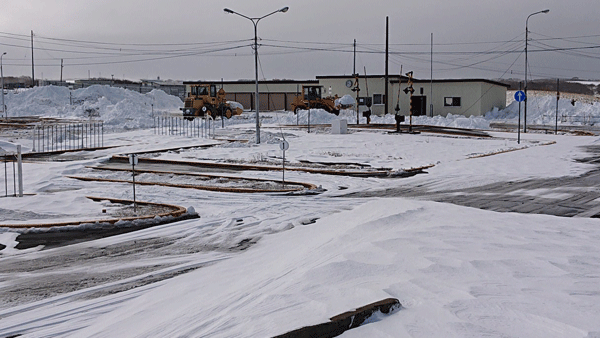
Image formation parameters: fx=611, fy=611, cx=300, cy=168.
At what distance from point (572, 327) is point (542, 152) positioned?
21.9 metres

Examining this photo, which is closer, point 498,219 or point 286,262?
point 286,262

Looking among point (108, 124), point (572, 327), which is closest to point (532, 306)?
point (572, 327)

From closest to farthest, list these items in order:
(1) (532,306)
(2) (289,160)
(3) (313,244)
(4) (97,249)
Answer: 1. (1) (532,306)
2. (3) (313,244)
3. (4) (97,249)
4. (2) (289,160)

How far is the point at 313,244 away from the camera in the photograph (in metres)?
9.15

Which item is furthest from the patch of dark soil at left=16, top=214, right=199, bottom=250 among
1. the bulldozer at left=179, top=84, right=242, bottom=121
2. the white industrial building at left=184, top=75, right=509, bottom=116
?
the white industrial building at left=184, top=75, right=509, bottom=116

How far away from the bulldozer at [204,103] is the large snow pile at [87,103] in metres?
9.30

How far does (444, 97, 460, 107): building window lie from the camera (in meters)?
61.2

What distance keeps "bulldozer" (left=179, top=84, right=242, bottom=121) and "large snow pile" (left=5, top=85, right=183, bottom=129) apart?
366 inches

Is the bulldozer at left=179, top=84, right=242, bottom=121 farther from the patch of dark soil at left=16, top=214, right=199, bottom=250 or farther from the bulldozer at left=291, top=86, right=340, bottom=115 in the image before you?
the patch of dark soil at left=16, top=214, right=199, bottom=250

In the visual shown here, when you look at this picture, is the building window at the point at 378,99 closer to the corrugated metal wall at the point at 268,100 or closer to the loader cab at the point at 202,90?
the loader cab at the point at 202,90

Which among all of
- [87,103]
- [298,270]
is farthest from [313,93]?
[298,270]

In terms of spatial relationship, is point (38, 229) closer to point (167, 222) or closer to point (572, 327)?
point (167, 222)

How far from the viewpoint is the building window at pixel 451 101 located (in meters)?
61.2

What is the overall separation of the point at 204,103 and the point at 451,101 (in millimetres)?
25147
